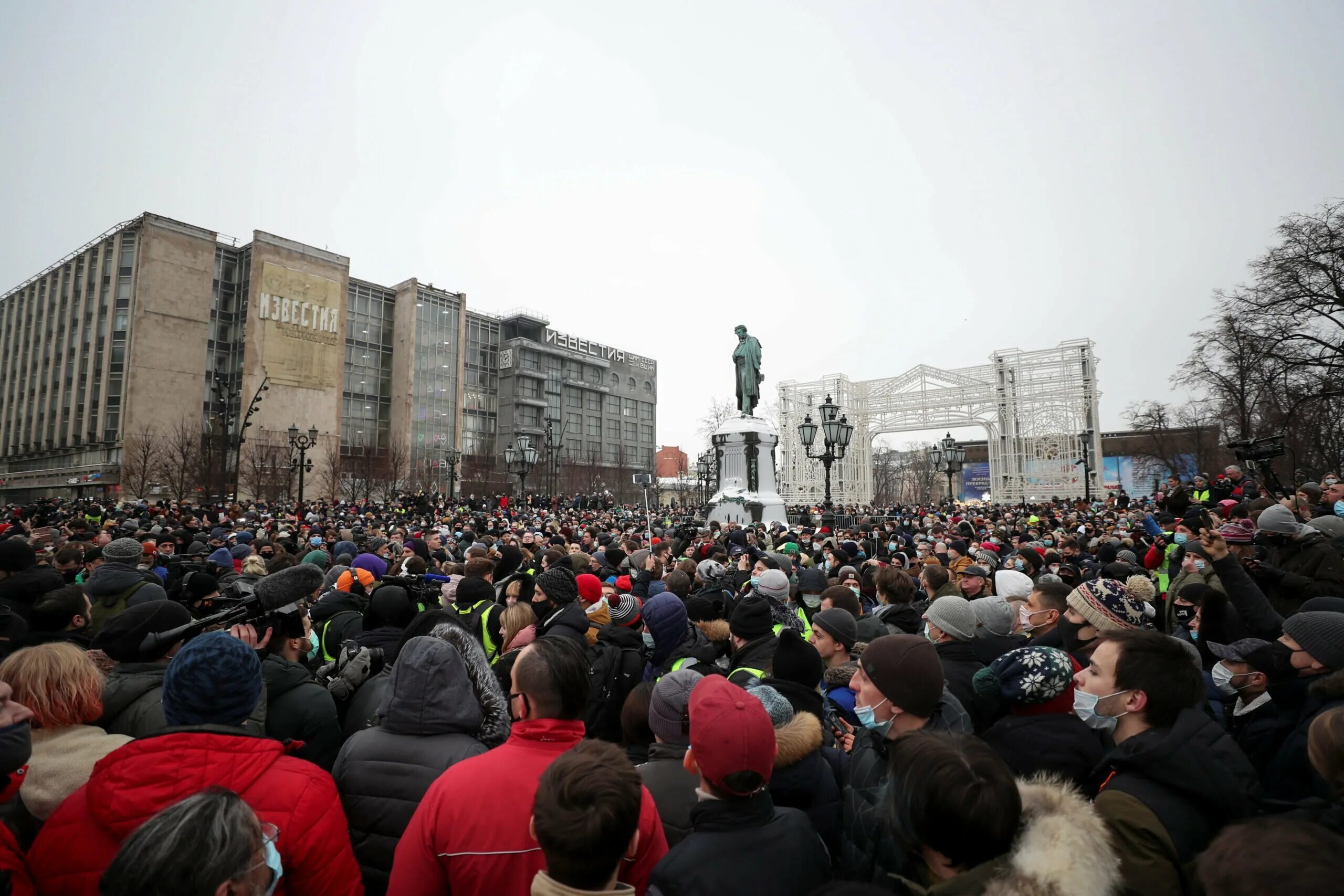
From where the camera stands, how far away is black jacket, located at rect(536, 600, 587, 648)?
427cm

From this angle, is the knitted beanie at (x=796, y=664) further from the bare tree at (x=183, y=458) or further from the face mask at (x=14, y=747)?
the bare tree at (x=183, y=458)

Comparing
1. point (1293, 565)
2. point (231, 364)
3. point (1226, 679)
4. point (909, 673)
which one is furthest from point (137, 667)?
point (231, 364)

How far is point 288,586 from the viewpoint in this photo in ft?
11.2

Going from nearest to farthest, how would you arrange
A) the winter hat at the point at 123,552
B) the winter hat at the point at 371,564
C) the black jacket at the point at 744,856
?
the black jacket at the point at 744,856
the winter hat at the point at 123,552
the winter hat at the point at 371,564

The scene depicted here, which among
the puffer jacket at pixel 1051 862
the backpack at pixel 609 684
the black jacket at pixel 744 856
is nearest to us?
the puffer jacket at pixel 1051 862

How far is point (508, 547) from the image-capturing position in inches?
294

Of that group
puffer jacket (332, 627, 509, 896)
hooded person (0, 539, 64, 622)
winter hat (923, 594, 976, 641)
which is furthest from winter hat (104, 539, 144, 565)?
winter hat (923, 594, 976, 641)

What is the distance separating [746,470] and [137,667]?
1949cm

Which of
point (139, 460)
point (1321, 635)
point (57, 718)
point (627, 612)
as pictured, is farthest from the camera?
point (139, 460)

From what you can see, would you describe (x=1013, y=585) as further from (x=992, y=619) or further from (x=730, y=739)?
(x=730, y=739)

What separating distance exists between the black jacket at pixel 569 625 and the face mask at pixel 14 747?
7.86 feet

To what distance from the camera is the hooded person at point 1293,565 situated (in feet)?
17.2

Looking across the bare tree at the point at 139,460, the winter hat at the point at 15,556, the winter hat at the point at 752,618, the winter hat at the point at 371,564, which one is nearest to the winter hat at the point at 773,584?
the winter hat at the point at 752,618

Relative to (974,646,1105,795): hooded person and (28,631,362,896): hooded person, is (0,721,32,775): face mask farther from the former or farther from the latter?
(974,646,1105,795): hooded person
